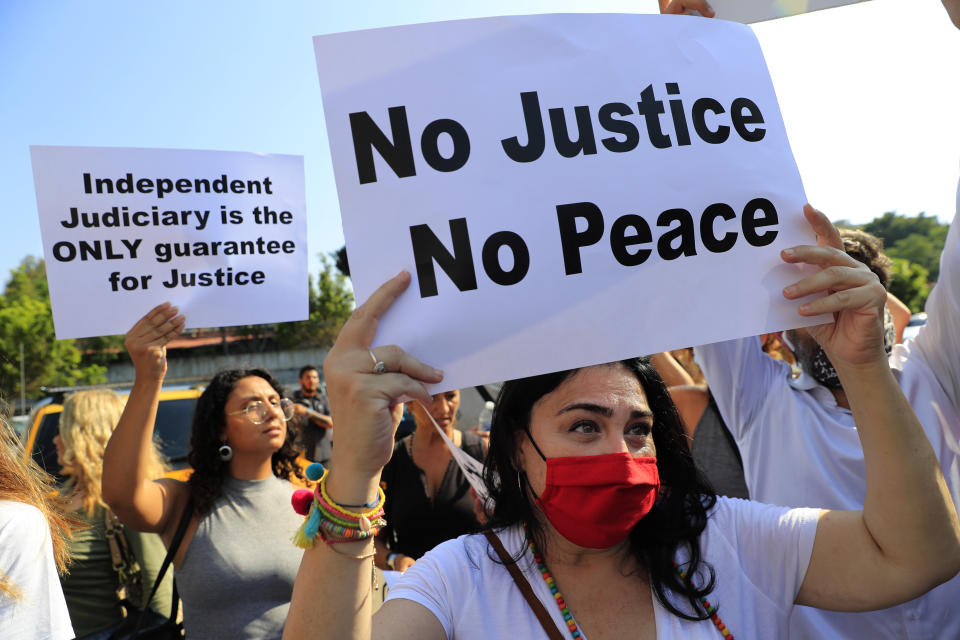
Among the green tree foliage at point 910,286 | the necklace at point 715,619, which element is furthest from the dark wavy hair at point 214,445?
the green tree foliage at point 910,286

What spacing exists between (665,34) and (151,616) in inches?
126

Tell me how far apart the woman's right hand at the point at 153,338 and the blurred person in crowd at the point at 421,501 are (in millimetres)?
1282

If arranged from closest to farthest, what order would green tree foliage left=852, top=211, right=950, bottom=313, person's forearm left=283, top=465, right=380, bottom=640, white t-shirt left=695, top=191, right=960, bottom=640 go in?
person's forearm left=283, top=465, right=380, bottom=640, white t-shirt left=695, top=191, right=960, bottom=640, green tree foliage left=852, top=211, right=950, bottom=313

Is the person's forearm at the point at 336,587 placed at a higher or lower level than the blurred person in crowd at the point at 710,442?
higher

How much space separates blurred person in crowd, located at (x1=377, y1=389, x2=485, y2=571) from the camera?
12.2 ft

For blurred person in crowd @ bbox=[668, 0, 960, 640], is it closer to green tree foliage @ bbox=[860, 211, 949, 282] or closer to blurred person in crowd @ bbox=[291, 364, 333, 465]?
blurred person in crowd @ bbox=[291, 364, 333, 465]

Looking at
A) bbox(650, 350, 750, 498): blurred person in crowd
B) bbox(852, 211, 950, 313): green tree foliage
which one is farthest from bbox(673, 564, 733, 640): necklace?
bbox(852, 211, 950, 313): green tree foliage

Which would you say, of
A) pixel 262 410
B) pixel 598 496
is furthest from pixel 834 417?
pixel 262 410

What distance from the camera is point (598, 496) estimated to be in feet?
5.75

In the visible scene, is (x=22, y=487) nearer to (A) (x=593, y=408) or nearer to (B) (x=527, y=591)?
(B) (x=527, y=591)

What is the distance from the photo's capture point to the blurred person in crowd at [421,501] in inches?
146

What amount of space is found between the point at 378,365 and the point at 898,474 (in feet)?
3.89

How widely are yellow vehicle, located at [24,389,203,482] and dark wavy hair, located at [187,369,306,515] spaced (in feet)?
6.74

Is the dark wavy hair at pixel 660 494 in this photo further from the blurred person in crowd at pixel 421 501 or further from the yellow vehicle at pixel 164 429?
the yellow vehicle at pixel 164 429
